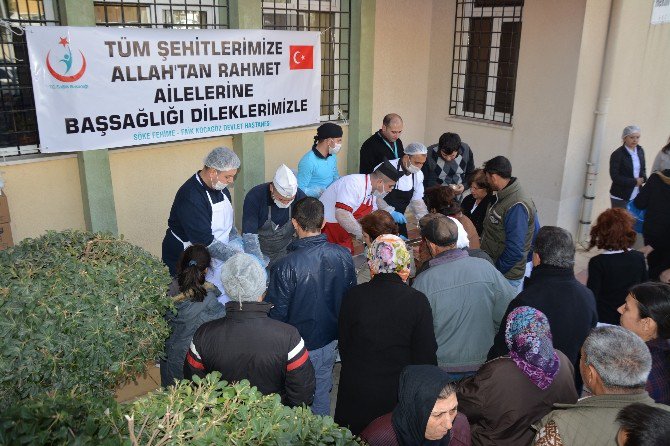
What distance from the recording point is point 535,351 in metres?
2.94

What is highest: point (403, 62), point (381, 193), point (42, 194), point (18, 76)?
point (403, 62)

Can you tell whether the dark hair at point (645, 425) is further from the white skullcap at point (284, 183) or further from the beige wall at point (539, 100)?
the beige wall at point (539, 100)

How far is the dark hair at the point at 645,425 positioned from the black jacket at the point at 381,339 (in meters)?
1.22

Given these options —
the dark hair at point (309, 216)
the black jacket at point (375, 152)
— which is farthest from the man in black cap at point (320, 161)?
the dark hair at point (309, 216)

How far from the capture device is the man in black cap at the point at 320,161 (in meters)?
6.34

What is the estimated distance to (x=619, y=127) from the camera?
29.8ft

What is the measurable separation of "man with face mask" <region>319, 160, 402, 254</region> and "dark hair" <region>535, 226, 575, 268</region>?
75.8 inches

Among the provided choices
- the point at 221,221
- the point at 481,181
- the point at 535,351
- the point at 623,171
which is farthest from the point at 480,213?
the point at 623,171

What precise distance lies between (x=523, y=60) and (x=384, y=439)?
717cm

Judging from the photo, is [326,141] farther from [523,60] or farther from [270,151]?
[523,60]

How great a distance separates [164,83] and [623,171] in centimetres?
609

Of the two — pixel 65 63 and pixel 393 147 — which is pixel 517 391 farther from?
pixel 65 63

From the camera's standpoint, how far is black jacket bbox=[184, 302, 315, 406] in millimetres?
3074

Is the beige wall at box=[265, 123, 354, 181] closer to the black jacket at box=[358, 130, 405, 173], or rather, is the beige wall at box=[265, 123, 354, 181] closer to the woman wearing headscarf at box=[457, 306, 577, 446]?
the black jacket at box=[358, 130, 405, 173]
